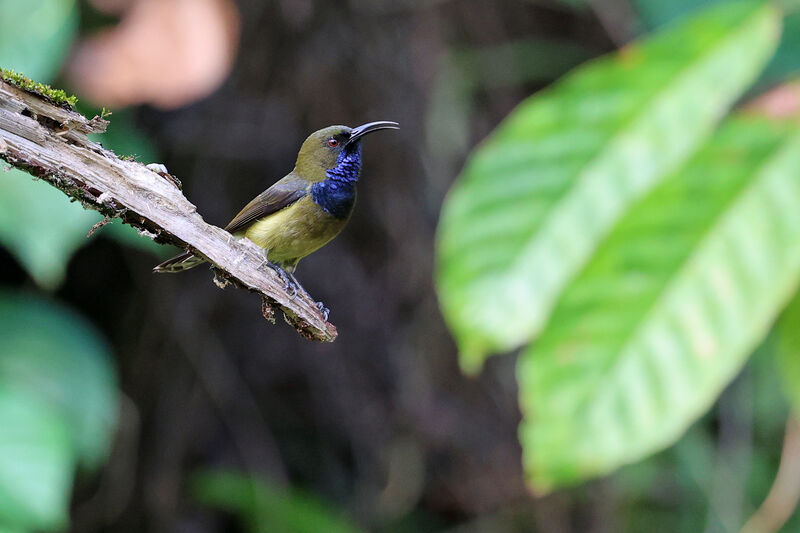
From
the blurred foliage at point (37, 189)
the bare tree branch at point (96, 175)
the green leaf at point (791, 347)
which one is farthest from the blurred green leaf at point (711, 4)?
the bare tree branch at point (96, 175)

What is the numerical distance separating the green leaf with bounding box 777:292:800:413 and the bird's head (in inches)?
78.6

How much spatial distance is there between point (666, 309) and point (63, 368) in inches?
97.7

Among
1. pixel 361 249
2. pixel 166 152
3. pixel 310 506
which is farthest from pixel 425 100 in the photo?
pixel 310 506

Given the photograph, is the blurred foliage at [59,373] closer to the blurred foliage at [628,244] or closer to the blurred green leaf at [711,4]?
the blurred foliage at [628,244]

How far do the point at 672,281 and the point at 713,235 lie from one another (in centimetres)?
19

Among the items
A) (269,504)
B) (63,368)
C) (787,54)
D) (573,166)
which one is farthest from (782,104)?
(269,504)

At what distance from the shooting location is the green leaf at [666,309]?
7.97ft

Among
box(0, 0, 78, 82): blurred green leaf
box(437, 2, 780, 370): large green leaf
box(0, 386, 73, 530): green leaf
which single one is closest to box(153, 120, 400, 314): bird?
box(437, 2, 780, 370): large green leaf

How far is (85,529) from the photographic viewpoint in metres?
4.55

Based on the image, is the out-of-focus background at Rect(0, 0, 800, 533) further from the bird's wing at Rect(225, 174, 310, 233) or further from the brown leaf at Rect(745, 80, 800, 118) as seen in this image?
the bird's wing at Rect(225, 174, 310, 233)

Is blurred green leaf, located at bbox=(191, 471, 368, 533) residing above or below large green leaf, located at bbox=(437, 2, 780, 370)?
A: below

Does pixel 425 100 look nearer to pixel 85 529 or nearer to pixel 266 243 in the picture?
pixel 85 529

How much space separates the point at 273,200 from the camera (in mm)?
1729

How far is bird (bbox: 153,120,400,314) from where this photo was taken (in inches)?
63.1
